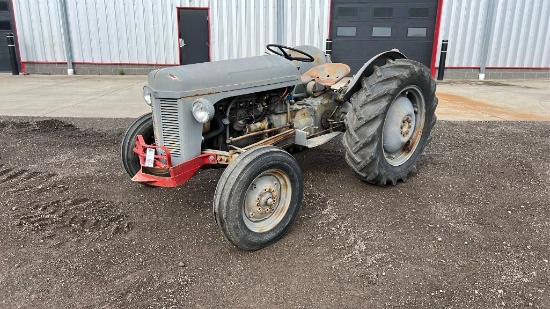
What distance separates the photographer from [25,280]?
2.73 m

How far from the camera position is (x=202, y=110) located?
3.15m

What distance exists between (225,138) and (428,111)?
2.31 m

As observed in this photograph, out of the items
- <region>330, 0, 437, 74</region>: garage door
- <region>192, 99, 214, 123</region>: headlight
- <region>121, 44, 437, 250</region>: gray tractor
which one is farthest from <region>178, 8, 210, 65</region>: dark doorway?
<region>192, 99, 214, 123</region>: headlight

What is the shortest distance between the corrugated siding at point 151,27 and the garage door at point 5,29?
2.36 ft

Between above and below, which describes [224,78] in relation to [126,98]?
above

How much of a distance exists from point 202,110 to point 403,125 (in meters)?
2.16

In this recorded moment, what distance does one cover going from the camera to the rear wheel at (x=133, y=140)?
3.92m

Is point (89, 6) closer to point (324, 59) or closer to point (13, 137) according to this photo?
point (13, 137)

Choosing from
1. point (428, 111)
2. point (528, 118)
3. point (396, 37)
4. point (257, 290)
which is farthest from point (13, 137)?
point (396, 37)

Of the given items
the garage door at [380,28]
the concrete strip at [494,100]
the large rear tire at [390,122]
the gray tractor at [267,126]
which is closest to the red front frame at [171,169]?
the gray tractor at [267,126]

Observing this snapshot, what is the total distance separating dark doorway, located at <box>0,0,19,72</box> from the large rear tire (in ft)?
43.3

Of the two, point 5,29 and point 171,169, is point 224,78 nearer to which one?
point 171,169

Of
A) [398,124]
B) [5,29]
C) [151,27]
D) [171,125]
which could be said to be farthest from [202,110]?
[5,29]

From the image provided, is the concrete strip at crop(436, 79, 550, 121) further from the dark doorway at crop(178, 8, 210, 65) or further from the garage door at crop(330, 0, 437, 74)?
the dark doorway at crop(178, 8, 210, 65)
